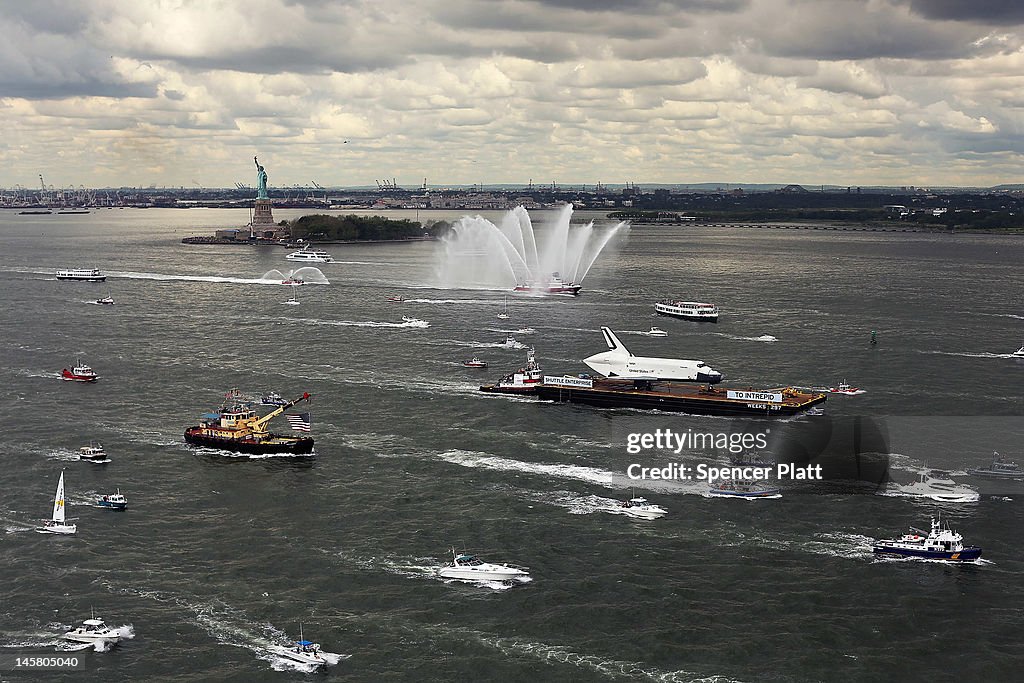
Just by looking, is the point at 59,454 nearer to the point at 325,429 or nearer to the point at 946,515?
the point at 325,429

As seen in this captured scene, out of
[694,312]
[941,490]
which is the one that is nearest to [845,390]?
[941,490]

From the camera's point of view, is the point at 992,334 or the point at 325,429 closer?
the point at 325,429

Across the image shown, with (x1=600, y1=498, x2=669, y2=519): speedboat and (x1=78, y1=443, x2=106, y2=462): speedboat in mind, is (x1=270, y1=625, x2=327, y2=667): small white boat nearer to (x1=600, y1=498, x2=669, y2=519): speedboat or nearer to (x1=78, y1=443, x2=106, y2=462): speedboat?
(x1=600, y1=498, x2=669, y2=519): speedboat

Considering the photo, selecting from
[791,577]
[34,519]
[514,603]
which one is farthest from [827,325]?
[34,519]

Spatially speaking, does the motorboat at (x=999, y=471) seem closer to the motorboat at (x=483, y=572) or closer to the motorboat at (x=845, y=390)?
the motorboat at (x=845, y=390)

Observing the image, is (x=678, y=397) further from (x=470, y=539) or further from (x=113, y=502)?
(x=113, y=502)

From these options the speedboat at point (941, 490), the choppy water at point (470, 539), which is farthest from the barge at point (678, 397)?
the speedboat at point (941, 490)
